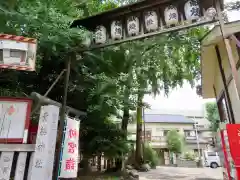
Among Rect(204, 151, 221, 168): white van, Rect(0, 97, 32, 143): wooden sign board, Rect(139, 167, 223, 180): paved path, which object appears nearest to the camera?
Rect(0, 97, 32, 143): wooden sign board

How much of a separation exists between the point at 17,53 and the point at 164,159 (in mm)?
30854

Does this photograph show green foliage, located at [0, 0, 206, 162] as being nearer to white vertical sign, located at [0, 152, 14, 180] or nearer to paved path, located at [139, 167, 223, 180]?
white vertical sign, located at [0, 152, 14, 180]

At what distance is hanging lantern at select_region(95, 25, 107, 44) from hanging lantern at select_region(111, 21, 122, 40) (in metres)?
0.25

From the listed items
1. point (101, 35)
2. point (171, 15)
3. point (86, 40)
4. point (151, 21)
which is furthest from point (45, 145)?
point (171, 15)

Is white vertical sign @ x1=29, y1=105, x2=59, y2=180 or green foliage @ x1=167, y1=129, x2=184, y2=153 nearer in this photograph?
white vertical sign @ x1=29, y1=105, x2=59, y2=180

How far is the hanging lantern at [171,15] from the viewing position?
4.62 meters

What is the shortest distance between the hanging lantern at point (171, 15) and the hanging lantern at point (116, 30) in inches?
45.3

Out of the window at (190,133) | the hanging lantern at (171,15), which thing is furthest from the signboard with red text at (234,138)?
the window at (190,133)

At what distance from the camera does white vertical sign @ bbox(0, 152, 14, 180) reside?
3768mm

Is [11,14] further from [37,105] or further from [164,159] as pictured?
[164,159]

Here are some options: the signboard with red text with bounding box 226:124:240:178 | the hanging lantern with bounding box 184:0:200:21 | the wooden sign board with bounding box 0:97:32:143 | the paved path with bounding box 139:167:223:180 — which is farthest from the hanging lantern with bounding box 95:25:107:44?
the paved path with bounding box 139:167:223:180

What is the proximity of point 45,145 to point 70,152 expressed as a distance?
608mm

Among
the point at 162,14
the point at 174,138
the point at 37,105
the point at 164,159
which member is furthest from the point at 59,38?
the point at 164,159

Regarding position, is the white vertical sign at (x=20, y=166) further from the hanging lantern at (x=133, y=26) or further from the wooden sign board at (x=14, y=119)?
the hanging lantern at (x=133, y=26)
